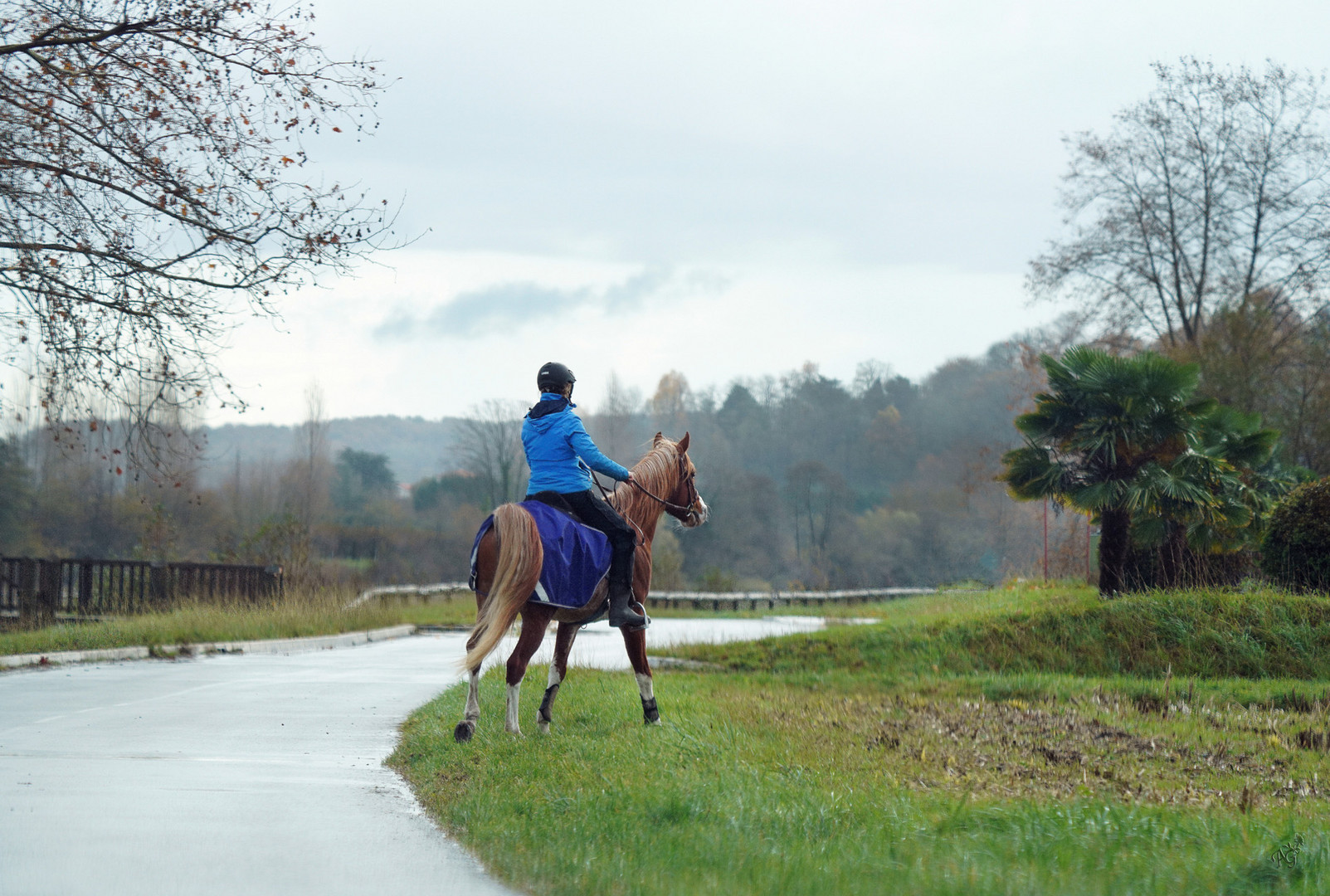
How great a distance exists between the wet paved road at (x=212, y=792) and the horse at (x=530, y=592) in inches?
43.4

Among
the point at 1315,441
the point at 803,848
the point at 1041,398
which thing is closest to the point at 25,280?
the point at 803,848

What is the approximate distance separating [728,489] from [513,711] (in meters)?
62.3

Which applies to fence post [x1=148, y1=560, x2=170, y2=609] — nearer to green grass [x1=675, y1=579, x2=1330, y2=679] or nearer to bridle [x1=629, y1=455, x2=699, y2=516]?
green grass [x1=675, y1=579, x2=1330, y2=679]

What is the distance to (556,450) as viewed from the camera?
365 inches

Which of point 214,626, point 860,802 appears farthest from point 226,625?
point 860,802

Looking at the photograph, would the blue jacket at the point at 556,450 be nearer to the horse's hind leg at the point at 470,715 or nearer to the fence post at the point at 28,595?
the horse's hind leg at the point at 470,715

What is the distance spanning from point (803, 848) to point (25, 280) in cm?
1316

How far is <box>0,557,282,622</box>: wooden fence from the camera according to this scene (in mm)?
22844

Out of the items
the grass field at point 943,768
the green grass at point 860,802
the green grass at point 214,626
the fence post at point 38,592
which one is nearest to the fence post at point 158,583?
the fence post at point 38,592

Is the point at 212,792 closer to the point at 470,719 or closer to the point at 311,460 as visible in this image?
the point at 470,719

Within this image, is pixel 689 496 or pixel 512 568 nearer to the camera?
pixel 512 568

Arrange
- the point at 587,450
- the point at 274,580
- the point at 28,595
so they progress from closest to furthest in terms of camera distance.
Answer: the point at 587,450 → the point at 28,595 → the point at 274,580

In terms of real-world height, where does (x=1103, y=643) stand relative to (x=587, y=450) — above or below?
below

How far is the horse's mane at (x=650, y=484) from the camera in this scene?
9898 mm
